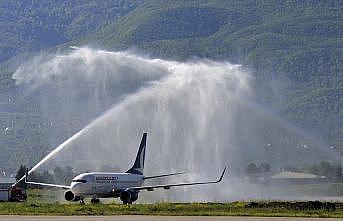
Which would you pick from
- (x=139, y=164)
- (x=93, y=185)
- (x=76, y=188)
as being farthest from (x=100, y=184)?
(x=139, y=164)

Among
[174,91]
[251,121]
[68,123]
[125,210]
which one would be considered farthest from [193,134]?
[68,123]

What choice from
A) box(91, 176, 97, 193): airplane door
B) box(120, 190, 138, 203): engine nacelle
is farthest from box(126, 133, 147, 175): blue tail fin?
box(91, 176, 97, 193): airplane door

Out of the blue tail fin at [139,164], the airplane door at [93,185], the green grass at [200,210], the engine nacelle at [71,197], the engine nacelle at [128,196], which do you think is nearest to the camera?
the green grass at [200,210]

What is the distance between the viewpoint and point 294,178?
116 metres

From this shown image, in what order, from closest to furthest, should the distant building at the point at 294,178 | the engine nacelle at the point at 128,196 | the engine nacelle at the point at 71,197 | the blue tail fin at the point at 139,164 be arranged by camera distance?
the engine nacelle at the point at 128,196 < the engine nacelle at the point at 71,197 < the blue tail fin at the point at 139,164 < the distant building at the point at 294,178

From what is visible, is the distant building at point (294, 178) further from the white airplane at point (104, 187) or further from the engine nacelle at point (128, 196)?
the engine nacelle at point (128, 196)

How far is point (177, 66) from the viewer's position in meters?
122

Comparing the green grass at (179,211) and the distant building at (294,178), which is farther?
the distant building at (294,178)

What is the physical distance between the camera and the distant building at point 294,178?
112 m

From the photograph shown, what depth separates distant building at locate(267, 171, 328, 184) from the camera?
11200 centimetres

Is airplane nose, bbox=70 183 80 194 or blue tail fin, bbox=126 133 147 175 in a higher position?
blue tail fin, bbox=126 133 147 175

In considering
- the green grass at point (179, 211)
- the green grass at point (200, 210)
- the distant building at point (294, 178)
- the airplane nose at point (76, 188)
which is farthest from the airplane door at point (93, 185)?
the distant building at point (294, 178)

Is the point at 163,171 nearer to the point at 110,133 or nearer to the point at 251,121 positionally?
the point at 110,133

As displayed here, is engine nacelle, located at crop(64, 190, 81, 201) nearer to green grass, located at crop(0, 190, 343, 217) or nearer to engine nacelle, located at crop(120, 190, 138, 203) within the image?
engine nacelle, located at crop(120, 190, 138, 203)
